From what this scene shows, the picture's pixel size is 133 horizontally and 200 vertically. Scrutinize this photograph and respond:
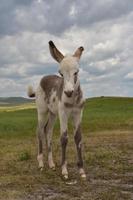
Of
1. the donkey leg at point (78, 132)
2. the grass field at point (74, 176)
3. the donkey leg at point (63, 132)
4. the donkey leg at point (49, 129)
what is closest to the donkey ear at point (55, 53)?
the donkey leg at point (63, 132)

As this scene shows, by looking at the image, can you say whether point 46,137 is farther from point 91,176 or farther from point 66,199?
point 66,199

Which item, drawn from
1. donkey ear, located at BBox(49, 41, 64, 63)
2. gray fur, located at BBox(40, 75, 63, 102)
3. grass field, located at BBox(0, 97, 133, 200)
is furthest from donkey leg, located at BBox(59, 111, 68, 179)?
donkey ear, located at BBox(49, 41, 64, 63)

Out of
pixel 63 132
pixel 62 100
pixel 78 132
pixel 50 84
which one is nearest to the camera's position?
pixel 62 100

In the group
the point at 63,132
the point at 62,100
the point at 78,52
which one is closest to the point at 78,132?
the point at 63,132

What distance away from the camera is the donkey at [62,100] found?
10.3 meters

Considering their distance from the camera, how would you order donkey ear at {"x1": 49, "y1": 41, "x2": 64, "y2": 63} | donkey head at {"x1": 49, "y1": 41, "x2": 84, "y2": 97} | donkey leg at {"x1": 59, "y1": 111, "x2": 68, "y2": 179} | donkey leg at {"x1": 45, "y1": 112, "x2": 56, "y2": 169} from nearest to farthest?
donkey head at {"x1": 49, "y1": 41, "x2": 84, "y2": 97}
donkey ear at {"x1": 49, "y1": 41, "x2": 64, "y2": 63}
donkey leg at {"x1": 59, "y1": 111, "x2": 68, "y2": 179}
donkey leg at {"x1": 45, "y1": 112, "x2": 56, "y2": 169}

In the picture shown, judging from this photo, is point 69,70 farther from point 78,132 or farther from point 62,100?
point 78,132

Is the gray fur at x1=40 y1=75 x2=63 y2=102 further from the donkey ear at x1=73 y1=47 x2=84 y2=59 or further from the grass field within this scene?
the grass field

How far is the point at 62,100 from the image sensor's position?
11164 mm

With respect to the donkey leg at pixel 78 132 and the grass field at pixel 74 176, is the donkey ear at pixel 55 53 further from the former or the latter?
the grass field at pixel 74 176

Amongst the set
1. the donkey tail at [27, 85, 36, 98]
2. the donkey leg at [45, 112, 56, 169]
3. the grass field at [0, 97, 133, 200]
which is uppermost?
the donkey tail at [27, 85, 36, 98]

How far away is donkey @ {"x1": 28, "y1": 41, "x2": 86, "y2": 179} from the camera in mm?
10281

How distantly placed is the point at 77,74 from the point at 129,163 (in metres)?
4.77

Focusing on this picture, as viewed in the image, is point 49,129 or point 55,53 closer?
point 55,53
